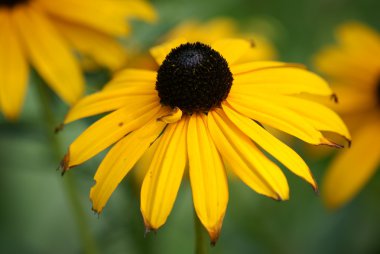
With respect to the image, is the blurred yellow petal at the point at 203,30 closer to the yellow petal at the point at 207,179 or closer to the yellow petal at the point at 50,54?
the yellow petal at the point at 50,54

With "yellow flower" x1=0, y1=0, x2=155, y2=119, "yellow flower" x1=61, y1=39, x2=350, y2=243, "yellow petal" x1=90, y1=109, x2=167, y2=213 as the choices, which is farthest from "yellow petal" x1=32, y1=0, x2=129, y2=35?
"yellow petal" x1=90, y1=109, x2=167, y2=213

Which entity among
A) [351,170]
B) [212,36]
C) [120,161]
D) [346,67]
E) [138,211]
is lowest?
[138,211]

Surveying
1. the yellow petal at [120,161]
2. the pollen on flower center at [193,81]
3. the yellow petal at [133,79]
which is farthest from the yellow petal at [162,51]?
the yellow petal at [120,161]

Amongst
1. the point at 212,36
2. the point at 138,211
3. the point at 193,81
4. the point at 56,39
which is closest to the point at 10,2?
the point at 56,39

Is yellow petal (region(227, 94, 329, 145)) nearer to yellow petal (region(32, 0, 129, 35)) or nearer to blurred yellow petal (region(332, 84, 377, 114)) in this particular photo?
yellow petal (region(32, 0, 129, 35))

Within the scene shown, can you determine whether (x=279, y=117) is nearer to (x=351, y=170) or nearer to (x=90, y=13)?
(x=351, y=170)

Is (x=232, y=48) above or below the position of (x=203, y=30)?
above
